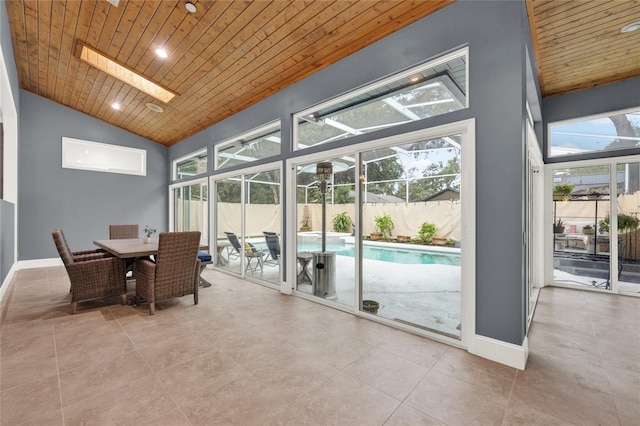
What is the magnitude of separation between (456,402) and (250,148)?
14.7 feet

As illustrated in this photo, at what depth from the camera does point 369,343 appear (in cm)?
250

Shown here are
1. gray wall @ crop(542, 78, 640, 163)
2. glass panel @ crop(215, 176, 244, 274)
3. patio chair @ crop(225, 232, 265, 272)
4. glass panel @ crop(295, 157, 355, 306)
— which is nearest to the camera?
glass panel @ crop(295, 157, 355, 306)

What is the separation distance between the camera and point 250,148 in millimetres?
4922

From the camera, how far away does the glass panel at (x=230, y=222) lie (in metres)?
5.16

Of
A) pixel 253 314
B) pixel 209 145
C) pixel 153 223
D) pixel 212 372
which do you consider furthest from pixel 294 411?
pixel 153 223

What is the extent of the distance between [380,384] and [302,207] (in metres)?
2.64

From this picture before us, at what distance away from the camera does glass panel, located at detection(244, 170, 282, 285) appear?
4.47 metres

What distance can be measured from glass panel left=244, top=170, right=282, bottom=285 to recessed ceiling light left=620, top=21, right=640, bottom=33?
4.21 meters

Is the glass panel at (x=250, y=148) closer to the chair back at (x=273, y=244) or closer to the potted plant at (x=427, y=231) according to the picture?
the chair back at (x=273, y=244)

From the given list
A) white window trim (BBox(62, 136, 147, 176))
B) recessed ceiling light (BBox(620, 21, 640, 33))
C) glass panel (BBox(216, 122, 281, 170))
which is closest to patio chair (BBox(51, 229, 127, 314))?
glass panel (BBox(216, 122, 281, 170))

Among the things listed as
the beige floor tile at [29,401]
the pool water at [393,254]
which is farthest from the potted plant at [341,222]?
the beige floor tile at [29,401]

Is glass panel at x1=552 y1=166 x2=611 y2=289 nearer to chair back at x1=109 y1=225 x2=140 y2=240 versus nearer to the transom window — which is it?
the transom window

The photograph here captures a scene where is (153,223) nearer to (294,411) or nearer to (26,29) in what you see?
(26,29)

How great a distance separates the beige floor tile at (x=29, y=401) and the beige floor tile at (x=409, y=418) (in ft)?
6.52
